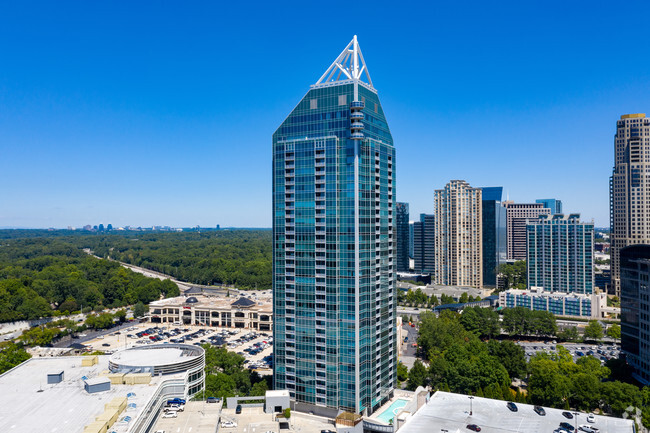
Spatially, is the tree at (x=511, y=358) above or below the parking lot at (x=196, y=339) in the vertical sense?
above

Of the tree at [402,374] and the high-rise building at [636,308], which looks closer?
the high-rise building at [636,308]

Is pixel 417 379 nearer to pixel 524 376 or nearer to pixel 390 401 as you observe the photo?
pixel 390 401

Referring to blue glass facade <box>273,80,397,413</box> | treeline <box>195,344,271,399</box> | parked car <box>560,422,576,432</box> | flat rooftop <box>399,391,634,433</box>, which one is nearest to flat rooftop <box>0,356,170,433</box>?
treeline <box>195,344,271,399</box>

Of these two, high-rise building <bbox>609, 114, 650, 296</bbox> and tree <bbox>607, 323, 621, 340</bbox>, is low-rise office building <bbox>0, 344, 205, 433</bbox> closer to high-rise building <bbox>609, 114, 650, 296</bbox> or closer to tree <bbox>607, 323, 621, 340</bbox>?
tree <bbox>607, 323, 621, 340</bbox>

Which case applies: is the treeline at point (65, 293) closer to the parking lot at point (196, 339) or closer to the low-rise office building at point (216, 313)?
the low-rise office building at point (216, 313)

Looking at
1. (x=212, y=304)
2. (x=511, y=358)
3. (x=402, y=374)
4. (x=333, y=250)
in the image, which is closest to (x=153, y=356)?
(x=333, y=250)

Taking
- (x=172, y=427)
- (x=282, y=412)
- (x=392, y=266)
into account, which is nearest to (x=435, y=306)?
(x=392, y=266)

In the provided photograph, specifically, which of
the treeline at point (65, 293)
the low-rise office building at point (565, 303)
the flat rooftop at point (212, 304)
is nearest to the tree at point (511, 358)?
the low-rise office building at point (565, 303)

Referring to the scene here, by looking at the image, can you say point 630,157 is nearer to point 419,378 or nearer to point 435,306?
point 435,306
